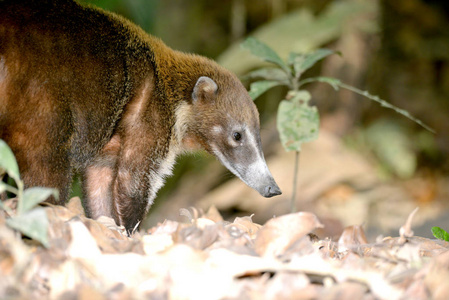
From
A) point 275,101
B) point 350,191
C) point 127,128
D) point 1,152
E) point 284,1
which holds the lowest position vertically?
point 350,191

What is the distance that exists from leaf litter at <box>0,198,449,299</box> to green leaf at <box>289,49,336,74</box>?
223cm

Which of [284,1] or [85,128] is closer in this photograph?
[85,128]

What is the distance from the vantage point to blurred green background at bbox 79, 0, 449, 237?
8.12m

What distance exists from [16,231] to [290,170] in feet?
18.8

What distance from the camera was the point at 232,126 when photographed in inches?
175

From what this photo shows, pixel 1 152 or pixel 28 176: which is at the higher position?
pixel 1 152

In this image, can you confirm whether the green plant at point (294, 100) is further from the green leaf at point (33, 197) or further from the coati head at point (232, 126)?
the green leaf at point (33, 197)

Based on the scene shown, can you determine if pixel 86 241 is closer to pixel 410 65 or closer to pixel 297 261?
pixel 297 261

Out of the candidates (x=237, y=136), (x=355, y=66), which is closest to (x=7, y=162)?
(x=237, y=136)

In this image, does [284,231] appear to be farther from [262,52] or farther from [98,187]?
[98,187]

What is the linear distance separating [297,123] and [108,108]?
1.62m

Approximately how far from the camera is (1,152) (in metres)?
2.03

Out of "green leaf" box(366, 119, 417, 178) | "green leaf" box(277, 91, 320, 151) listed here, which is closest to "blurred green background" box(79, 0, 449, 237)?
"green leaf" box(366, 119, 417, 178)

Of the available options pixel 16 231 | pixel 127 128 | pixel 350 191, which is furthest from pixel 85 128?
pixel 350 191
